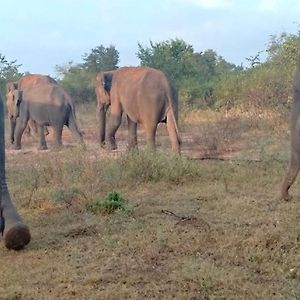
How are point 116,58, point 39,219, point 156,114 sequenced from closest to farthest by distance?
point 39,219
point 156,114
point 116,58

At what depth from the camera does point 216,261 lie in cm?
453

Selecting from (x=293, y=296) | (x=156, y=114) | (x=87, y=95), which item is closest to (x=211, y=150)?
(x=156, y=114)

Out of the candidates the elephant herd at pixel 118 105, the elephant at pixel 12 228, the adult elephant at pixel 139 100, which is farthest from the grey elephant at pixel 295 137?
the adult elephant at pixel 139 100

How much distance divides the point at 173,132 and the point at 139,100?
112cm

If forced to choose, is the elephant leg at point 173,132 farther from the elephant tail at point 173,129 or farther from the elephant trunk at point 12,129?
the elephant trunk at point 12,129

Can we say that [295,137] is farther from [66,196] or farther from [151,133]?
[151,133]

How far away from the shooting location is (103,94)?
1377 centimetres

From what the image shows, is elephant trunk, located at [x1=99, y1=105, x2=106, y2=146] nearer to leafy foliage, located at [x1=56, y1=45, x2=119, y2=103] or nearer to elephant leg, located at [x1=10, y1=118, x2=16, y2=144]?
elephant leg, located at [x1=10, y1=118, x2=16, y2=144]

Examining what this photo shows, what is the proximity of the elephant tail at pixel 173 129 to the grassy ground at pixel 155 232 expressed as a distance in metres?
1.42

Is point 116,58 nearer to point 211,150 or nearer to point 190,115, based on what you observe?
point 190,115

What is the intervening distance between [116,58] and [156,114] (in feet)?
90.6

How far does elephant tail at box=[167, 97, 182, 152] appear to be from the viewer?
10.4m

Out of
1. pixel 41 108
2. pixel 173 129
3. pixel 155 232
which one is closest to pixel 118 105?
pixel 41 108

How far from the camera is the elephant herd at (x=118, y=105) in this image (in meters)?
10.5
